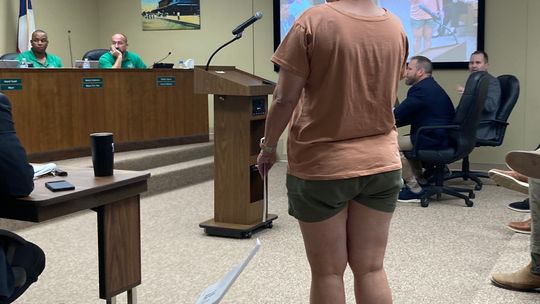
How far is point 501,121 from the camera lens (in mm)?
6113

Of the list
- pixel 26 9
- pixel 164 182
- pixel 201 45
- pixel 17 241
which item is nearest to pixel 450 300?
pixel 17 241

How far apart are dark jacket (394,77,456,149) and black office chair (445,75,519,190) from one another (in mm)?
719

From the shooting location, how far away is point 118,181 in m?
→ 2.51

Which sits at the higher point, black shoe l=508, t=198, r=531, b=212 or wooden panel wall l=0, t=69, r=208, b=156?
wooden panel wall l=0, t=69, r=208, b=156

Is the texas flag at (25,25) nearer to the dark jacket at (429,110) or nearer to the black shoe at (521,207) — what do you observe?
the dark jacket at (429,110)

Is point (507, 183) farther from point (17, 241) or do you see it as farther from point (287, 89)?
point (17, 241)

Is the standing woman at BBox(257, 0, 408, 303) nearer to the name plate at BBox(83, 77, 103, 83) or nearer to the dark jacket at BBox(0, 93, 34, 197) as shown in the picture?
the dark jacket at BBox(0, 93, 34, 197)

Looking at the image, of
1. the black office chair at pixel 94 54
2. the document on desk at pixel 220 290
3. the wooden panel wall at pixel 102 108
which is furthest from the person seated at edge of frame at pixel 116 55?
the document on desk at pixel 220 290

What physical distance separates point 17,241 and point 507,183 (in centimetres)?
266

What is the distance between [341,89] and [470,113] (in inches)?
145

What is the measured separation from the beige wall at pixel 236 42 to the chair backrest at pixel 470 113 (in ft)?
5.90

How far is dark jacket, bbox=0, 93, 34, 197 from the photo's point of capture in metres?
2.06

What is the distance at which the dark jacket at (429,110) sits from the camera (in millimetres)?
5516

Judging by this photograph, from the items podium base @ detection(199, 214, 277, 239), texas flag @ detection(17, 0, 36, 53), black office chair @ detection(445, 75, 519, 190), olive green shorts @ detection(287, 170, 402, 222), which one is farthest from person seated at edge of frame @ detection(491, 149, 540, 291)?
texas flag @ detection(17, 0, 36, 53)
